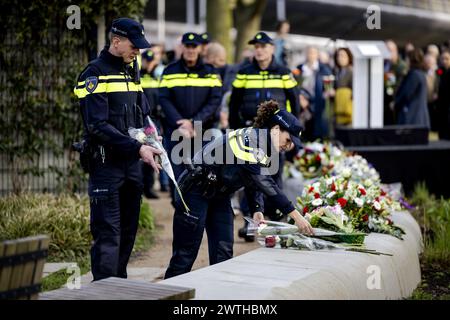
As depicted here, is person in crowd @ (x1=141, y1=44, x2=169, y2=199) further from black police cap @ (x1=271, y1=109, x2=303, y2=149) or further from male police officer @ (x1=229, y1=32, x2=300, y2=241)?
black police cap @ (x1=271, y1=109, x2=303, y2=149)

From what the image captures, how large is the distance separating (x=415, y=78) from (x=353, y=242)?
887cm

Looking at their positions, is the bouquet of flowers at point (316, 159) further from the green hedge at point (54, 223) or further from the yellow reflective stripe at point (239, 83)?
the green hedge at point (54, 223)

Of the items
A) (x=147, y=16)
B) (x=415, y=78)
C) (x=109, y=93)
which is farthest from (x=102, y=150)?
(x=147, y=16)

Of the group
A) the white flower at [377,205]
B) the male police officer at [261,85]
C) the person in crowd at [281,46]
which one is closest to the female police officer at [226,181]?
the white flower at [377,205]

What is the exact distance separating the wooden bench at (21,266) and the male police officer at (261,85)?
18.2ft

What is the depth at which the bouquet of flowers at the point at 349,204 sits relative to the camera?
784cm

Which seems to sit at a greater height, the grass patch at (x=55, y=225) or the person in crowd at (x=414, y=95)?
the person in crowd at (x=414, y=95)

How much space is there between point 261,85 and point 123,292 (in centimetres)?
534

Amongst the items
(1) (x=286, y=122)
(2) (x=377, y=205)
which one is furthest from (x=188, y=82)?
(1) (x=286, y=122)

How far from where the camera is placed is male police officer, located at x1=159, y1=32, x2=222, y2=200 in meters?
10.4

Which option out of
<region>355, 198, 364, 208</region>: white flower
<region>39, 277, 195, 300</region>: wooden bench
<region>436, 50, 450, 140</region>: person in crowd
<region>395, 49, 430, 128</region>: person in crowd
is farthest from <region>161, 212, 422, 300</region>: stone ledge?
<region>436, 50, 450, 140</region>: person in crowd

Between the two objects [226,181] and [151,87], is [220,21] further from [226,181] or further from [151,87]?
[226,181]

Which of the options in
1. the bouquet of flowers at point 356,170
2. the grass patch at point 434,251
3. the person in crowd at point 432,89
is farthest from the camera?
the person in crowd at point 432,89

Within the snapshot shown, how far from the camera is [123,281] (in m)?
5.32
